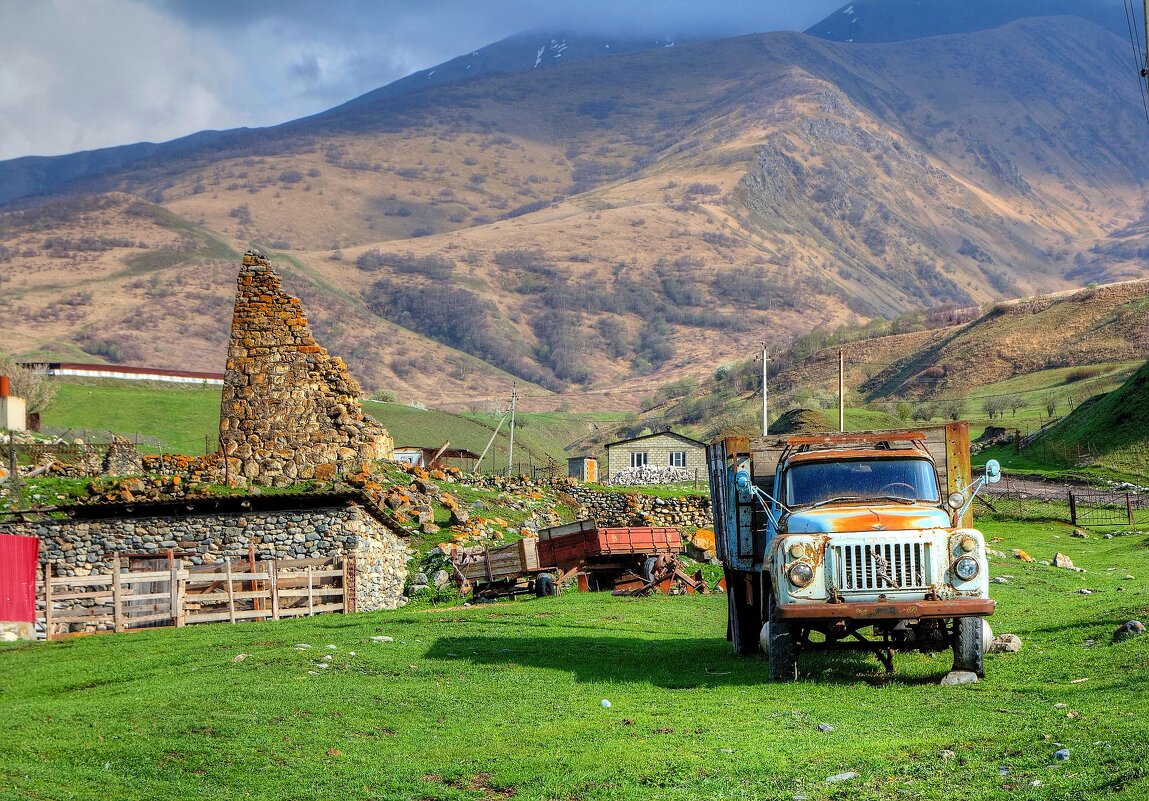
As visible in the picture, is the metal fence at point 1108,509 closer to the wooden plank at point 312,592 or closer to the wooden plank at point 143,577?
the wooden plank at point 312,592

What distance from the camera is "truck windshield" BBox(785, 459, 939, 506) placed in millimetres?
16469

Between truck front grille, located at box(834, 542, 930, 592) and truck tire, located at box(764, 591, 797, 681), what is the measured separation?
1044 millimetres

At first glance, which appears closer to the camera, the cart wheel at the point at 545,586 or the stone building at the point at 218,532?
the stone building at the point at 218,532

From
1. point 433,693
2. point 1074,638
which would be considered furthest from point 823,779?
point 1074,638

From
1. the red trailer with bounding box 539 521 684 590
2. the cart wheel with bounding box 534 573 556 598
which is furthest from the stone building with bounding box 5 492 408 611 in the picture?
the red trailer with bounding box 539 521 684 590

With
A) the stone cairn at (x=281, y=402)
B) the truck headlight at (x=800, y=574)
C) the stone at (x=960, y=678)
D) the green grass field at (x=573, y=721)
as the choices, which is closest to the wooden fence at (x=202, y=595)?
the green grass field at (x=573, y=721)

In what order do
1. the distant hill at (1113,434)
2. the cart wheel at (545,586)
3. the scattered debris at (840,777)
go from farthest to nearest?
the distant hill at (1113,434)
the cart wheel at (545,586)
the scattered debris at (840,777)

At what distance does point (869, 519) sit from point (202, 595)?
1821 centimetres

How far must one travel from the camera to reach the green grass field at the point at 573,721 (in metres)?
11.2

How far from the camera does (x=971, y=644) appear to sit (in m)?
15.3

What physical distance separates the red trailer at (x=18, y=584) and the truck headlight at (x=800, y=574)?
1938 centimetres

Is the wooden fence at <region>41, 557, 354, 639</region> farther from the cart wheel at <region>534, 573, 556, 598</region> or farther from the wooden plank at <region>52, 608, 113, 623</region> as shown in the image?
the cart wheel at <region>534, 573, 556, 598</region>

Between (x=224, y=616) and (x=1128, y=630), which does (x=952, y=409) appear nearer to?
(x=224, y=616)

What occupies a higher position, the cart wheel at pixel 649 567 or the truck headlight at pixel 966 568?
the truck headlight at pixel 966 568
